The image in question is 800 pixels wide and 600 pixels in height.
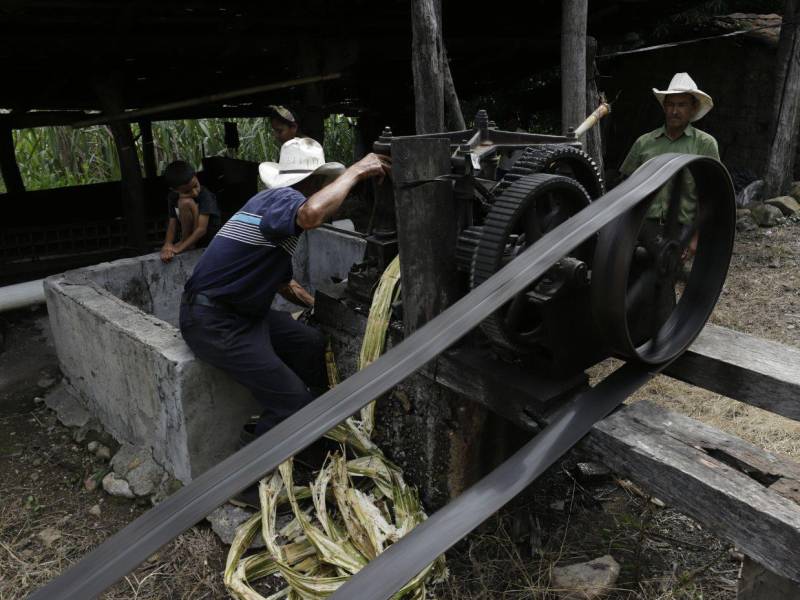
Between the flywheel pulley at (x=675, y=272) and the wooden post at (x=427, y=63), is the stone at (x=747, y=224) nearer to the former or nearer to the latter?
the wooden post at (x=427, y=63)

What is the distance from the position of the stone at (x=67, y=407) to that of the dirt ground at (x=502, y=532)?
7 centimetres

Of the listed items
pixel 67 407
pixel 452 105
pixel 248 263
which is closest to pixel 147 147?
pixel 452 105

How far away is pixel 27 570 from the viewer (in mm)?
3092

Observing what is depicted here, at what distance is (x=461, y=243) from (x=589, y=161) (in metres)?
0.66

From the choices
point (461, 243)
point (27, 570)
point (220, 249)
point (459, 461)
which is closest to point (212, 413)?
point (220, 249)

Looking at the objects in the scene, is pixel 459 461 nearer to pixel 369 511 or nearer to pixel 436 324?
pixel 369 511

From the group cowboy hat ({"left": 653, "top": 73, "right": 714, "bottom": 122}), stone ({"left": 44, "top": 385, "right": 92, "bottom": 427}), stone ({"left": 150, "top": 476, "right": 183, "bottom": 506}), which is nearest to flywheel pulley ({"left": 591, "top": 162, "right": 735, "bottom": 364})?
cowboy hat ({"left": 653, "top": 73, "right": 714, "bottom": 122})

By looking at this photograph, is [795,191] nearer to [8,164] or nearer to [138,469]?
[138,469]

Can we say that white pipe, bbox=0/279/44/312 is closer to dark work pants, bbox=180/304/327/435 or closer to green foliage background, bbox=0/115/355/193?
dark work pants, bbox=180/304/327/435

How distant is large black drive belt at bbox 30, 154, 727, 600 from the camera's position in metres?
1.45

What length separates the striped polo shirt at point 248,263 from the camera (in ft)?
10.5

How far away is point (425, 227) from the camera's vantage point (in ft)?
8.46

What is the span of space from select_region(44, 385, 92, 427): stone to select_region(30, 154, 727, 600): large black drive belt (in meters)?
2.99

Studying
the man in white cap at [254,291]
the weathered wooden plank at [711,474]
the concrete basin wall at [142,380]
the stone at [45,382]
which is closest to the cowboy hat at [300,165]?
the man in white cap at [254,291]
